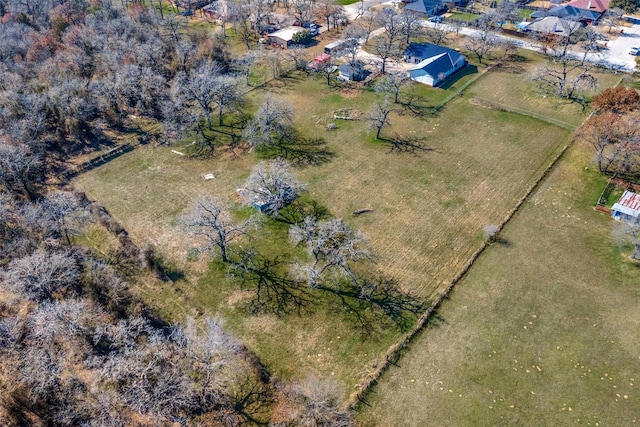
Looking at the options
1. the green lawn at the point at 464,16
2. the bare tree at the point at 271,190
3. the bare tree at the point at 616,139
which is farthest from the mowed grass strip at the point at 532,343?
the green lawn at the point at 464,16

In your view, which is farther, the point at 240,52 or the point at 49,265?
the point at 240,52

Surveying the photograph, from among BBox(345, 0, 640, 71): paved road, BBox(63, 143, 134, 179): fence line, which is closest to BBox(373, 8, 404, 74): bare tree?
BBox(345, 0, 640, 71): paved road

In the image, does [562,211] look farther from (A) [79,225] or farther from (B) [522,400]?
(A) [79,225]

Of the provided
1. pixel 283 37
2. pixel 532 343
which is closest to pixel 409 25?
pixel 283 37

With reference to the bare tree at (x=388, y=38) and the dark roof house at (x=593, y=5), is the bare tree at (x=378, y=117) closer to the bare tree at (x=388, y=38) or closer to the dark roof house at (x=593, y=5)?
the bare tree at (x=388, y=38)

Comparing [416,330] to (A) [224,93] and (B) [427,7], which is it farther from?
(B) [427,7]

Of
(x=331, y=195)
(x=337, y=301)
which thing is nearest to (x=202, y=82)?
(x=331, y=195)
